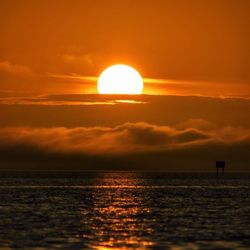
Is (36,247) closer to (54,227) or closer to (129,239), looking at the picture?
(129,239)

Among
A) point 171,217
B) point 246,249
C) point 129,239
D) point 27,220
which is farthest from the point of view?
point 171,217

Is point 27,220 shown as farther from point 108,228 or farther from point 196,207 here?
point 196,207

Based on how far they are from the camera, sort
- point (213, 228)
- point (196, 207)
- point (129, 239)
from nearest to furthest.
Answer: point (129, 239) → point (213, 228) → point (196, 207)

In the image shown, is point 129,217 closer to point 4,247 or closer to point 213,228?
point 213,228

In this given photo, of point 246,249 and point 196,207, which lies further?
point 196,207

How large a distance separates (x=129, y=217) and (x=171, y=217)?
5.17m

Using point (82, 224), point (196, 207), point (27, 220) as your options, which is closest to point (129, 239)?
point (82, 224)

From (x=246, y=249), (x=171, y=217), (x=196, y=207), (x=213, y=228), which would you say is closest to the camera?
(x=246, y=249)

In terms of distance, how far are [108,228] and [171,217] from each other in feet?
56.4

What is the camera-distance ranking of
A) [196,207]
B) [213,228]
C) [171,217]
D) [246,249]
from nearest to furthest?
[246,249] → [213,228] → [171,217] → [196,207]

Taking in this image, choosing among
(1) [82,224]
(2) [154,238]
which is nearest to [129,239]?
(2) [154,238]

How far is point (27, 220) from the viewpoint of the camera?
90438 millimetres

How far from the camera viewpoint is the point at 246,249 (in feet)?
213

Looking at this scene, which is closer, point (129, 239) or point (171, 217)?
Result: point (129, 239)
